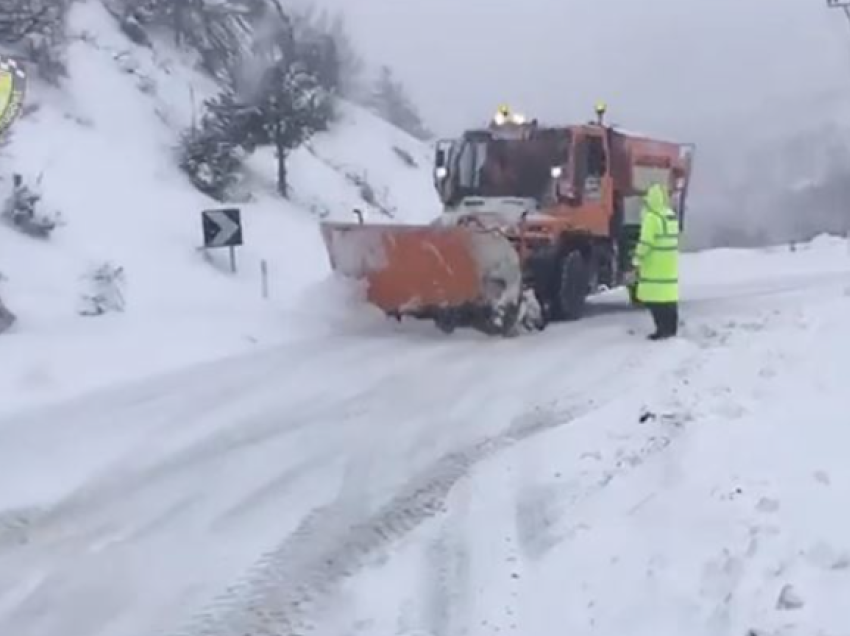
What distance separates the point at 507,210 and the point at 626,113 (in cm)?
2477

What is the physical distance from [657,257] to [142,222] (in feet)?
31.0

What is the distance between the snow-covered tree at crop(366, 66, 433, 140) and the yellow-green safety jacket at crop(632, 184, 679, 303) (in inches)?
1149

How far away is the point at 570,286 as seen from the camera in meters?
15.8

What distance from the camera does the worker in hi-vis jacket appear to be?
13.5 metres

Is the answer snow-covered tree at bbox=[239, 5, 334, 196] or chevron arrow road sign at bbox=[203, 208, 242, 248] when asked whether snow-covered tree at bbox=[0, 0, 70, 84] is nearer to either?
snow-covered tree at bbox=[239, 5, 334, 196]

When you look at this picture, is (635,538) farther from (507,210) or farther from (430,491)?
(507,210)

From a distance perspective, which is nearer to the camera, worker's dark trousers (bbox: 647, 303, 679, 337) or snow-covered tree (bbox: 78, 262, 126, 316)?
worker's dark trousers (bbox: 647, 303, 679, 337)

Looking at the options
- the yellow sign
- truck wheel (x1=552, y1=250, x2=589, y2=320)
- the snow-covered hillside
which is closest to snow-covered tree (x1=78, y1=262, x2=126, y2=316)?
the snow-covered hillside

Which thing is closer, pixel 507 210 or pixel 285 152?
pixel 507 210

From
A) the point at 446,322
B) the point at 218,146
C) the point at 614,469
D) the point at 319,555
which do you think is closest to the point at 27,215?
the point at 446,322

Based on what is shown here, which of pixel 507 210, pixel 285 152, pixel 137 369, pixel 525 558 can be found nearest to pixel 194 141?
pixel 285 152

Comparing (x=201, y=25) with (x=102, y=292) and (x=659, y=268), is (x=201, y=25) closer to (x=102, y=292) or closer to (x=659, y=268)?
(x=102, y=292)

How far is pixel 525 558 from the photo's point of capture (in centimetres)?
638

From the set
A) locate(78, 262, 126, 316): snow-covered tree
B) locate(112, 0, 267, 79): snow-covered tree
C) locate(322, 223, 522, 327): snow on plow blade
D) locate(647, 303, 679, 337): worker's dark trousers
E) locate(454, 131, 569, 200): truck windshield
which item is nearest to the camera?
locate(647, 303, 679, 337): worker's dark trousers
